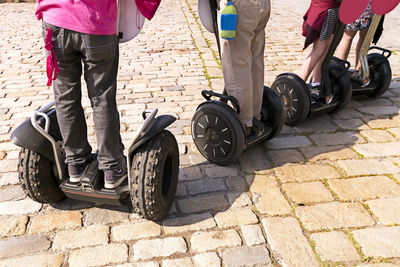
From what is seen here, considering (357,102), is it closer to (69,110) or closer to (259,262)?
(259,262)

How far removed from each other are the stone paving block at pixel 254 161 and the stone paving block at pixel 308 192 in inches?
13.0

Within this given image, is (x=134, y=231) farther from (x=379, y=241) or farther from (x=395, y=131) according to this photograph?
(x=395, y=131)

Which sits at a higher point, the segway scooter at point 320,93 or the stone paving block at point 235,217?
the segway scooter at point 320,93

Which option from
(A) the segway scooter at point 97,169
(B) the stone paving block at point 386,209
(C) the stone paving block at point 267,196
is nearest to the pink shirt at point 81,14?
(A) the segway scooter at point 97,169

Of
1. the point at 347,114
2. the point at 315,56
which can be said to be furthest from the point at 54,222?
the point at 347,114

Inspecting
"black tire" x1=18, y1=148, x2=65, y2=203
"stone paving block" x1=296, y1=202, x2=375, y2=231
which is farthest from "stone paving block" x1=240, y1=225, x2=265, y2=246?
"black tire" x1=18, y1=148, x2=65, y2=203

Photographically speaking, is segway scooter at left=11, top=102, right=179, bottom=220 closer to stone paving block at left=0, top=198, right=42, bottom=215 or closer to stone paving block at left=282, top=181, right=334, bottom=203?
stone paving block at left=0, top=198, right=42, bottom=215

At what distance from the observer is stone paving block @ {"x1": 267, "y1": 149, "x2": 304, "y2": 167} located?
3.61 metres

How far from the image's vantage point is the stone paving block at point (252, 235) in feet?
8.48

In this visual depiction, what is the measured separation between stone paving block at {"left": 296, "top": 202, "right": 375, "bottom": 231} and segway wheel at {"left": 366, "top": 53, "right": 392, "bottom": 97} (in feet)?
7.99

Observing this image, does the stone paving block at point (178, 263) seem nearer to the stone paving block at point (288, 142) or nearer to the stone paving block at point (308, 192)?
the stone paving block at point (308, 192)

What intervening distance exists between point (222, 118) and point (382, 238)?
1.47 metres

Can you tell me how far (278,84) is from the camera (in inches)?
168

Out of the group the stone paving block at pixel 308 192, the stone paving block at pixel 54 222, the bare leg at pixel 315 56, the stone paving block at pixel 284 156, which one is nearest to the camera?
the stone paving block at pixel 54 222
